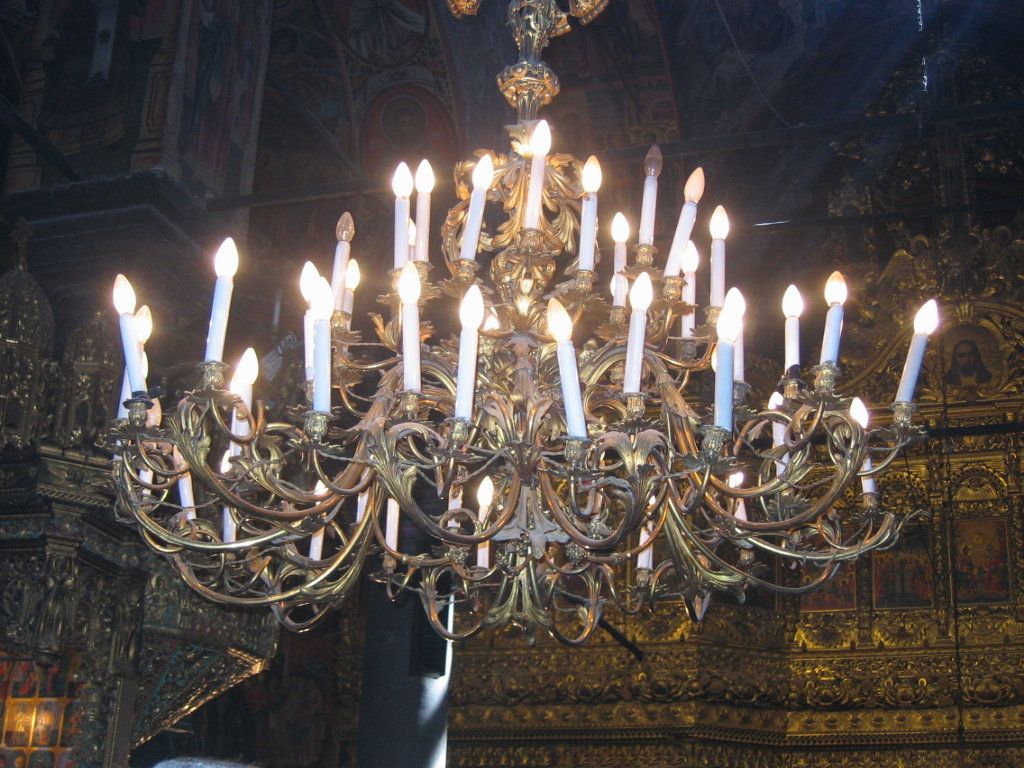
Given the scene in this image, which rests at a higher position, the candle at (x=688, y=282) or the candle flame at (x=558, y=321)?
the candle at (x=688, y=282)

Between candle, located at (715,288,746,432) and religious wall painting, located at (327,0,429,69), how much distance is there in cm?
479

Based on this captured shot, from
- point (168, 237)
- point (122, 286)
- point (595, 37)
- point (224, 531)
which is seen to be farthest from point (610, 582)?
point (595, 37)

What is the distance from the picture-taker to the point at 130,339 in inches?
132

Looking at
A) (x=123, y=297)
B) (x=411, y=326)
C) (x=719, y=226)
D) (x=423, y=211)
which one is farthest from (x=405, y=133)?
(x=411, y=326)

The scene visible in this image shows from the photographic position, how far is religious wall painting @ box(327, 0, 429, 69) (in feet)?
25.1

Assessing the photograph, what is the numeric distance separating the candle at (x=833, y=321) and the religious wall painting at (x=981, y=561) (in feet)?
17.3

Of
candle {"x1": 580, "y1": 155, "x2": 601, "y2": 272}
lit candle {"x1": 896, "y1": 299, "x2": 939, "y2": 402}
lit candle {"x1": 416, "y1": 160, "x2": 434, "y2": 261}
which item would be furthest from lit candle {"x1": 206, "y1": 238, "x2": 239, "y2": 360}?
lit candle {"x1": 896, "y1": 299, "x2": 939, "y2": 402}

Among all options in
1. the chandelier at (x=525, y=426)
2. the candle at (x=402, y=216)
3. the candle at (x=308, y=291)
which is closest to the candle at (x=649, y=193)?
the chandelier at (x=525, y=426)

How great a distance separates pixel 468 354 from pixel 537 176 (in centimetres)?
79

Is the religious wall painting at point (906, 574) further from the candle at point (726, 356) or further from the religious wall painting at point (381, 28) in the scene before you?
the candle at point (726, 356)

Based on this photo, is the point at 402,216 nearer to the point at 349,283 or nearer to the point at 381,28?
the point at 349,283

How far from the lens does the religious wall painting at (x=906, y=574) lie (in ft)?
28.0

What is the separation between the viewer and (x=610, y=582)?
13.2 ft

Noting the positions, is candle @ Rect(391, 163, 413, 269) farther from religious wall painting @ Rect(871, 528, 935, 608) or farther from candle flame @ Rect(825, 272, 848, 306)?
religious wall painting @ Rect(871, 528, 935, 608)
